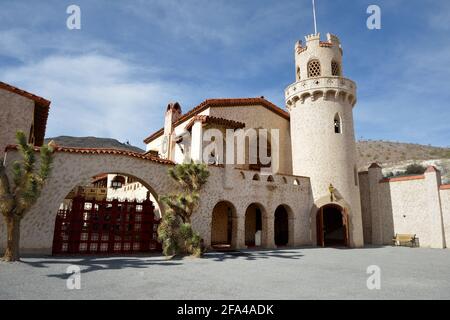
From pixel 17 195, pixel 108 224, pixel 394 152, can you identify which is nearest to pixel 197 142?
pixel 108 224

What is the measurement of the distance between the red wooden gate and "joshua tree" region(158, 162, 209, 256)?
6.64ft

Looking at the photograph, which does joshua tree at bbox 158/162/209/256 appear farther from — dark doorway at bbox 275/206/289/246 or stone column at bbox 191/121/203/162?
dark doorway at bbox 275/206/289/246

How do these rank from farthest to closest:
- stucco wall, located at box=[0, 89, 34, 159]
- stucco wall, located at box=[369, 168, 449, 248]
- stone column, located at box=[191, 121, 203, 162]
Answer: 1. stucco wall, located at box=[369, 168, 449, 248]
2. stone column, located at box=[191, 121, 203, 162]
3. stucco wall, located at box=[0, 89, 34, 159]

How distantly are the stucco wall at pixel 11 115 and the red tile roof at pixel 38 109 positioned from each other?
27 centimetres

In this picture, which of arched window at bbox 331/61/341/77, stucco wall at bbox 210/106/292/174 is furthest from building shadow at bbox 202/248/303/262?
arched window at bbox 331/61/341/77

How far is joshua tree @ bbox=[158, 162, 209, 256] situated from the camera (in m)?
13.4

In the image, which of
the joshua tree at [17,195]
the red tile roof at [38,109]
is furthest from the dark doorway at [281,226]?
the red tile roof at [38,109]

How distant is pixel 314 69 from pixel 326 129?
17.4ft

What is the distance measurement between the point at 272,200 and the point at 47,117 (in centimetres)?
1599

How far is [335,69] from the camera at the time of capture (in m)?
23.6

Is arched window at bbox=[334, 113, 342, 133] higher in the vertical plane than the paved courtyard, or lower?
higher

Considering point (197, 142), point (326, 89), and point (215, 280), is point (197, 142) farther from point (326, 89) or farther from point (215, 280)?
point (215, 280)
